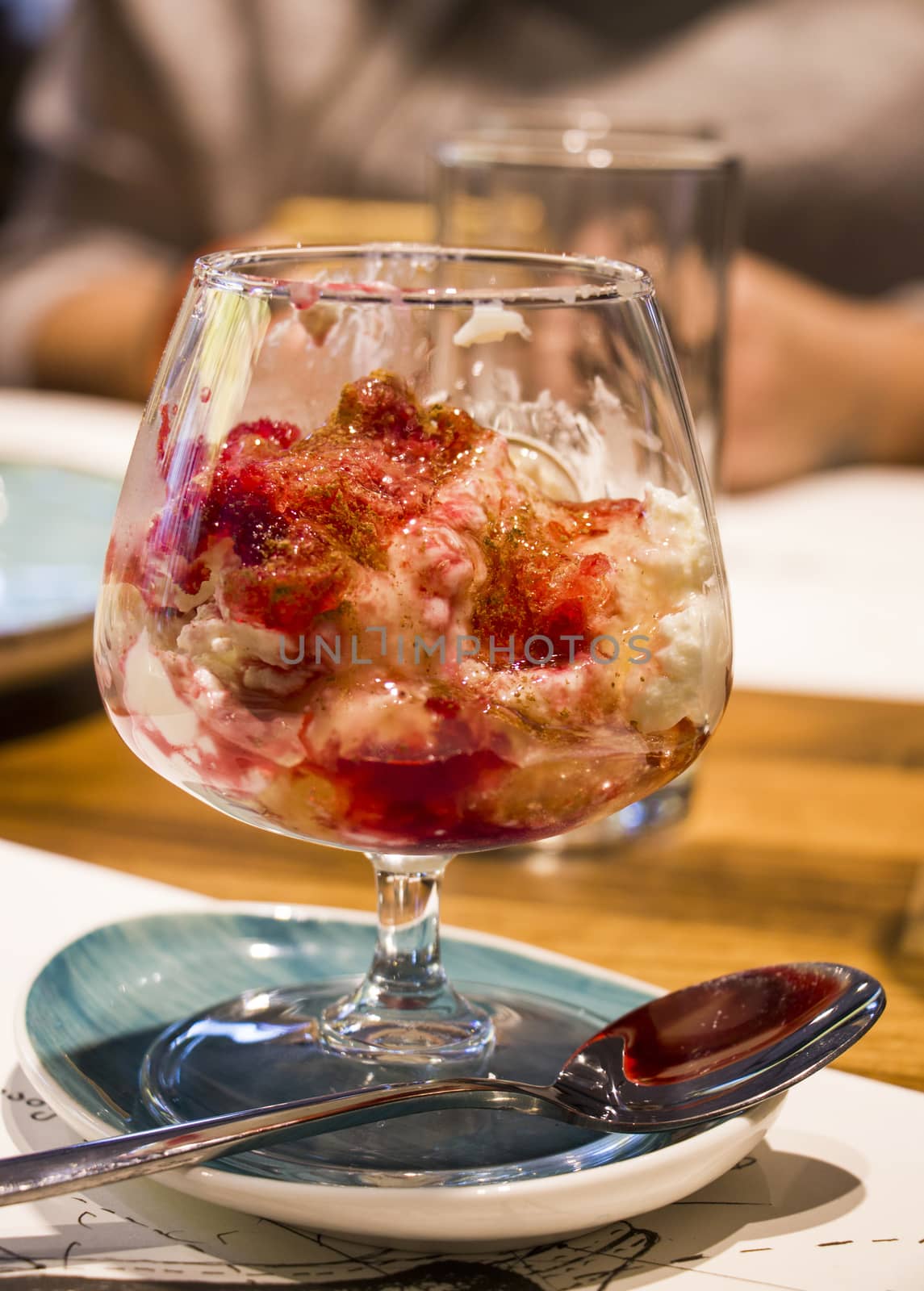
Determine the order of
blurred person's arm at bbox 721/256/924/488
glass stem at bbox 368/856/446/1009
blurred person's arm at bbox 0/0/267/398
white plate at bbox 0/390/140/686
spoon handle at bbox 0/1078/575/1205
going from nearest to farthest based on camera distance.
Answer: spoon handle at bbox 0/1078/575/1205, glass stem at bbox 368/856/446/1009, white plate at bbox 0/390/140/686, blurred person's arm at bbox 721/256/924/488, blurred person's arm at bbox 0/0/267/398

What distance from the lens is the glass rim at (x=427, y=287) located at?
343 millimetres

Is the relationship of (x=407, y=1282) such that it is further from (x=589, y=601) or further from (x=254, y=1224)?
(x=589, y=601)

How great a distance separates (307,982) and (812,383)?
985mm

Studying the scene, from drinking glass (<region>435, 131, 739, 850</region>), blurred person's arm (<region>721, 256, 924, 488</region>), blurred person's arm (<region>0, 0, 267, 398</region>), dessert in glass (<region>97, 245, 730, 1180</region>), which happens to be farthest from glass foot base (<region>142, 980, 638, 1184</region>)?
blurred person's arm (<region>0, 0, 267, 398</region>)

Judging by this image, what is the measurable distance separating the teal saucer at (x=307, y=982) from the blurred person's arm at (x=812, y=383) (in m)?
0.78

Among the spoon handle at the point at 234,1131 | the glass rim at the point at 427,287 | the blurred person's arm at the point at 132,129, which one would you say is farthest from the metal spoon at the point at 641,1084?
the blurred person's arm at the point at 132,129

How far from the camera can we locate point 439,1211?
0.99 feet

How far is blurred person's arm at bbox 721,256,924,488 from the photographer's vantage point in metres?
1.23

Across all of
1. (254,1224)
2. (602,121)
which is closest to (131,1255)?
(254,1224)

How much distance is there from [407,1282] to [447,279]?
0.26 m

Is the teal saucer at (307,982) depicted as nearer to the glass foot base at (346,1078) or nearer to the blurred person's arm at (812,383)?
the glass foot base at (346,1078)

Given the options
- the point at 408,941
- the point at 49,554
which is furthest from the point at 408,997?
the point at 49,554

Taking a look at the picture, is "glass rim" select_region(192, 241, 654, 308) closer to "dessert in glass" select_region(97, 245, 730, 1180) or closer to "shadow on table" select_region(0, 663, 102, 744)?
"dessert in glass" select_region(97, 245, 730, 1180)

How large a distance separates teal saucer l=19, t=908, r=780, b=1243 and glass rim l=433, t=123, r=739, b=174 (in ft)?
1.24
